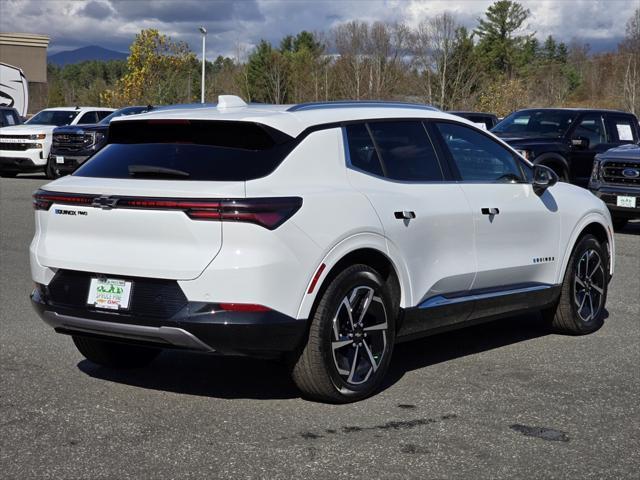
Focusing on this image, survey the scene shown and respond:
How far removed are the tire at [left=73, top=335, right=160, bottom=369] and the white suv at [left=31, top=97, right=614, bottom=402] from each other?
0.5 inches

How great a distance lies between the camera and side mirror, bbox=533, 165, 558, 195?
23.9 ft

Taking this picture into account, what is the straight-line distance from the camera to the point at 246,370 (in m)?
6.58

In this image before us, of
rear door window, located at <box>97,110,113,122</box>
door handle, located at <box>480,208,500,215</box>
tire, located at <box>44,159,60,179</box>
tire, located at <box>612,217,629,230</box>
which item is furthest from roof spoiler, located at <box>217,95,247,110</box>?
rear door window, located at <box>97,110,113,122</box>

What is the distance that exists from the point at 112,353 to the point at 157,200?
162cm

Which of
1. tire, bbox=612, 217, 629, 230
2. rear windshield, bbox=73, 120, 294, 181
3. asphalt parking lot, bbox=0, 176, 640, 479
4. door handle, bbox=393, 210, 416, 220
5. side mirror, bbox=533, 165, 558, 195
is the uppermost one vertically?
rear windshield, bbox=73, 120, 294, 181

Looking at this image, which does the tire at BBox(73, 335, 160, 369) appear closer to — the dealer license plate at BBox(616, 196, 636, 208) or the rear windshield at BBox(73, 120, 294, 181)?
the rear windshield at BBox(73, 120, 294, 181)

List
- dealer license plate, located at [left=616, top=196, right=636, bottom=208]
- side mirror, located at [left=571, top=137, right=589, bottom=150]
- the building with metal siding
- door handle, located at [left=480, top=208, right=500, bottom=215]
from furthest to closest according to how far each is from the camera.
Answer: the building with metal siding
side mirror, located at [left=571, top=137, right=589, bottom=150]
dealer license plate, located at [left=616, top=196, right=636, bottom=208]
door handle, located at [left=480, top=208, right=500, bottom=215]

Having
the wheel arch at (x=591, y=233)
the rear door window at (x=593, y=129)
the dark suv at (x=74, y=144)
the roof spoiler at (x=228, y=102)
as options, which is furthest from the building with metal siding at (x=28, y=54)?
the roof spoiler at (x=228, y=102)

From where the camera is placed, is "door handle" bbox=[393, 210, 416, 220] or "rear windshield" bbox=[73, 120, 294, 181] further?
"door handle" bbox=[393, 210, 416, 220]

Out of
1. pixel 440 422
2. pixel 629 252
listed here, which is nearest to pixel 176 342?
pixel 440 422

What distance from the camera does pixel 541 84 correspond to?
231ft

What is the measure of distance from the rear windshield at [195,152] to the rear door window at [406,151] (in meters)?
0.85

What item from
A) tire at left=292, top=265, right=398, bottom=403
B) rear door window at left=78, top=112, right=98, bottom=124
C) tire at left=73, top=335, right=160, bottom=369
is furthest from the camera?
rear door window at left=78, top=112, right=98, bottom=124

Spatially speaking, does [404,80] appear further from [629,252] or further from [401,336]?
[401,336]
